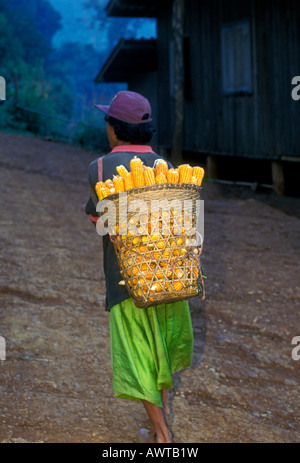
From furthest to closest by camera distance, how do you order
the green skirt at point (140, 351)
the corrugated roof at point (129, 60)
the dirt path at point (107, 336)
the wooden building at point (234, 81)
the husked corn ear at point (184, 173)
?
the corrugated roof at point (129, 60) < the wooden building at point (234, 81) < the dirt path at point (107, 336) < the green skirt at point (140, 351) < the husked corn ear at point (184, 173)

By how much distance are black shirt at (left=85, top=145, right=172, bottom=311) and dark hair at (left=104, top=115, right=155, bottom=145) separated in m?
0.04

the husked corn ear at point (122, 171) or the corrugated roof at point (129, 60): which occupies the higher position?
the corrugated roof at point (129, 60)

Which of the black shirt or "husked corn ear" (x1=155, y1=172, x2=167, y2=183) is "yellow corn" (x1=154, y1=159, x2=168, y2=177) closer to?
"husked corn ear" (x1=155, y1=172, x2=167, y2=183)

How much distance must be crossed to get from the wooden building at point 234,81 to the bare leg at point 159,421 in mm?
7987

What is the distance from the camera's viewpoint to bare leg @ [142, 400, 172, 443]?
3336 millimetres

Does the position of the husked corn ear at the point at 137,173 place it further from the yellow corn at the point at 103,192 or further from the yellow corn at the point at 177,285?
the yellow corn at the point at 177,285

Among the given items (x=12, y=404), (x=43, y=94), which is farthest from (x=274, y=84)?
(x=43, y=94)

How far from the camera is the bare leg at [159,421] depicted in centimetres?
334

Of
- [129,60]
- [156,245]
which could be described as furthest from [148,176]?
[129,60]

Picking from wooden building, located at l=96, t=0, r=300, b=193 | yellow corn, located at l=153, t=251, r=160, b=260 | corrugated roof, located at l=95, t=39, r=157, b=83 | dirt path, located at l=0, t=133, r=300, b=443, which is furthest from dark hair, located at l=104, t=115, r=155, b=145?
corrugated roof, located at l=95, t=39, r=157, b=83

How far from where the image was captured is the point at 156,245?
300cm

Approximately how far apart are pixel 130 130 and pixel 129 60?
43.8ft

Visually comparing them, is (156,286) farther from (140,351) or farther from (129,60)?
(129,60)

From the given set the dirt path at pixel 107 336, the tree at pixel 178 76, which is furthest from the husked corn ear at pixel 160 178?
the tree at pixel 178 76
